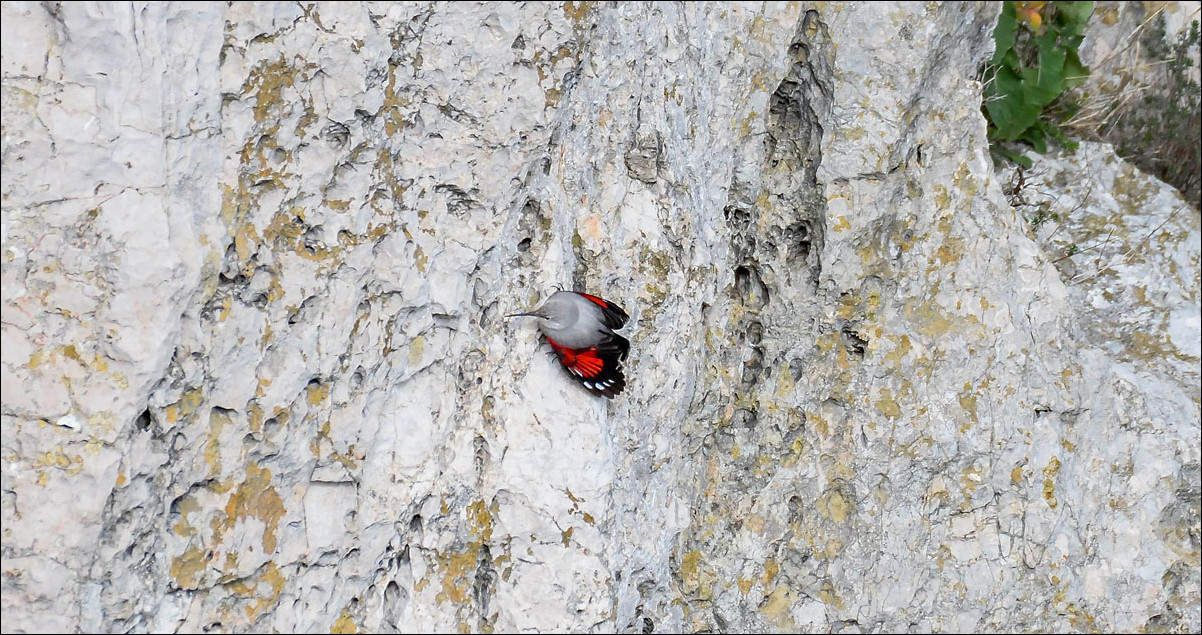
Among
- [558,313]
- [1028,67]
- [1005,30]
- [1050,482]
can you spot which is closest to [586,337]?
[558,313]

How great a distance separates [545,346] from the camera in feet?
13.5

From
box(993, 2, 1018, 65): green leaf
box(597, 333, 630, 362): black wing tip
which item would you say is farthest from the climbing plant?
box(597, 333, 630, 362): black wing tip

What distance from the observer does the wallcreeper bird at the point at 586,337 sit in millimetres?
3955

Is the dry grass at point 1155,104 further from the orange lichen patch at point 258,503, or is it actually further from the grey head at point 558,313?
the orange lichen patch at point 258,503

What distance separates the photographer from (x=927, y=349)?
4.89 metres

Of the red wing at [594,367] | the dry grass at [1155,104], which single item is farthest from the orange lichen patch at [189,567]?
the dry grass at [1155,104]

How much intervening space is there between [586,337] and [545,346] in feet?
0.87

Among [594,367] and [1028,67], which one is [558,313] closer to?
[594,367]

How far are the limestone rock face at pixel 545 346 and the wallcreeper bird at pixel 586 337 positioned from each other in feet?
0.38

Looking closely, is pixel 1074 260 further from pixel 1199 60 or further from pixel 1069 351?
pixel 1199 60

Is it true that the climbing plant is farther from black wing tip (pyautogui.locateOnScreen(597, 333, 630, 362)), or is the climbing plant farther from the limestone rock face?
black wing tip (pyautogui.locateOnScreen(597, 333, 630, 362))

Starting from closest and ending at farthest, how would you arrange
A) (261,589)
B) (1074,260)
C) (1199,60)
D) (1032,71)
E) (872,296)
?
(261,589)
(872,296)
(1032,71)
(1074,260)
(1199,60)

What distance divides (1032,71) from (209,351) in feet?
17.2

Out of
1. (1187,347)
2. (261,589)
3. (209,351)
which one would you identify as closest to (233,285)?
(209,351)
